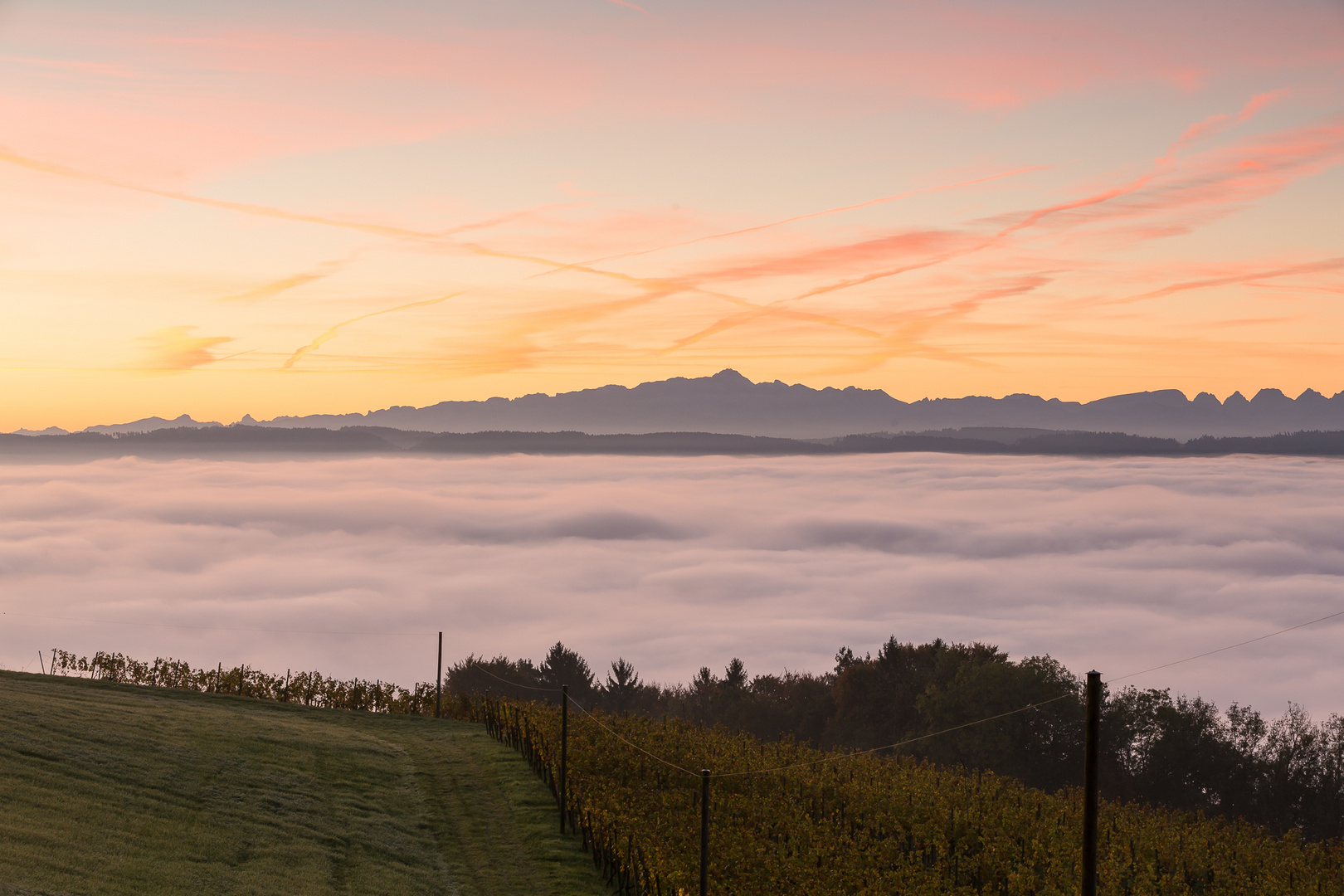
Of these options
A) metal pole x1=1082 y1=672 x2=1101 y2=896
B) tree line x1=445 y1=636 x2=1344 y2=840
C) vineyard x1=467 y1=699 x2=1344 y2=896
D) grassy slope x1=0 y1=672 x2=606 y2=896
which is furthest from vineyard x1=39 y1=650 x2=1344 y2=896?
tree line x1=445 y1=636 x2=1344 y2=840

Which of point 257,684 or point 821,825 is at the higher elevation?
point 257,684

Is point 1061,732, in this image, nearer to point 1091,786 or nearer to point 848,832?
point 848,832

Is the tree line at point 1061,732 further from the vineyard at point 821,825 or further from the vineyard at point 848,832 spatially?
the vineyard at point 848,832

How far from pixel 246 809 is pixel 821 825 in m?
22.2

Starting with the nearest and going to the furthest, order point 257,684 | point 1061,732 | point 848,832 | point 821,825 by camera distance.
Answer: point 848,832 → point 821,825 → point 257,684 → point 1061,732

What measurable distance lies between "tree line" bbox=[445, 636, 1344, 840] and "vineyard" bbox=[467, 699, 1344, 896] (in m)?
14.7

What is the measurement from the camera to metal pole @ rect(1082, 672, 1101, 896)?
16609 millimetres

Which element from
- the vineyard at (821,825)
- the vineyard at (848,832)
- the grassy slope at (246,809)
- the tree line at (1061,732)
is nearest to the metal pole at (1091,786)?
the vineyard at (821,825)

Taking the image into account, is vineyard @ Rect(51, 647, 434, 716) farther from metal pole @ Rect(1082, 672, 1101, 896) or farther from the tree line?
metal pole @ Rect(1082, 672, 1101, 896)

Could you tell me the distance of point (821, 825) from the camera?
130 feet

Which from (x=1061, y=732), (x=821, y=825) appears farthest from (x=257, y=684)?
(x=1061, y=732)

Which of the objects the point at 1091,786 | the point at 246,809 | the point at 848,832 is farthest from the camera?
the point at 848,832

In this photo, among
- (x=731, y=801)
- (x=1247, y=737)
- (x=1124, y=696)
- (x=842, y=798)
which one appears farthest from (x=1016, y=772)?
(x=731, y=801)

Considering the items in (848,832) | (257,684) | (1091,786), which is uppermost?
(1091,786)
